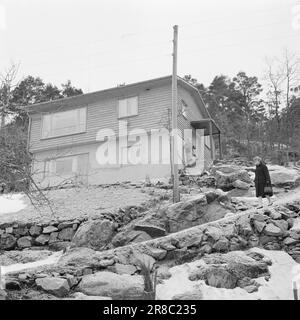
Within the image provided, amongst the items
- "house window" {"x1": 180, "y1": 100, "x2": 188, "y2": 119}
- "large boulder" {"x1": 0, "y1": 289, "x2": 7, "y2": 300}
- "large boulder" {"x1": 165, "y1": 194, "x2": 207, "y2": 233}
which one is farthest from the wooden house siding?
"large boulder" {"x1": 0, "y1": 289, "x2": 7, "y2": 300}

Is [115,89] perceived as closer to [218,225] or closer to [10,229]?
[10,229]

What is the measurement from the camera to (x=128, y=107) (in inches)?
837

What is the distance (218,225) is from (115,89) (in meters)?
12.2

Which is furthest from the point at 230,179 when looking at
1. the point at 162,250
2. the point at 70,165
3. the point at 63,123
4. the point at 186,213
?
the point at 63,123

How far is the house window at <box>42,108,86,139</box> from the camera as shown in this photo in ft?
73.3

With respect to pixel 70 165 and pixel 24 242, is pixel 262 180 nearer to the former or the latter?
pixel 24 242

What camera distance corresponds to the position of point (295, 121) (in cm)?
2773

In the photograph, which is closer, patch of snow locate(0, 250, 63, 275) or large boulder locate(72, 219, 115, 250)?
patch of snow locate(0, 250, 63, 275)

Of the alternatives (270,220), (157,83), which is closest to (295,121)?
(157,83)

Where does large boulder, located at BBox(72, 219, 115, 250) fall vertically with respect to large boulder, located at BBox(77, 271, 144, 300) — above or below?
above

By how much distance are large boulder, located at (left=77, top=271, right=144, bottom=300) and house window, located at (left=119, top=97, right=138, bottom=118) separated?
13.2 metres

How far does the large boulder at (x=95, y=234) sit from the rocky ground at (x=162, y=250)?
28mm

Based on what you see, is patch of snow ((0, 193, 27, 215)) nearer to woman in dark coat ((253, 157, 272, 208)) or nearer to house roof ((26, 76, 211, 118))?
house roof ((26, 76, 211, 118))

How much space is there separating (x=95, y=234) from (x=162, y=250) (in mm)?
2513
